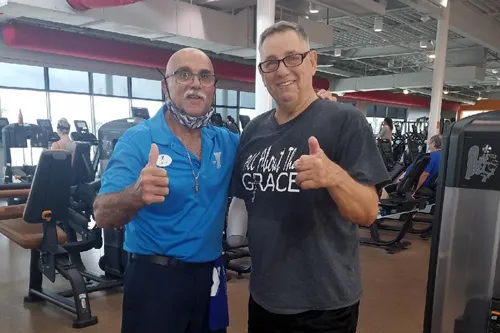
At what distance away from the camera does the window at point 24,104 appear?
953 centimetres

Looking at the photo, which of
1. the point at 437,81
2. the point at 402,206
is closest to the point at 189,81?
the point at 402,206

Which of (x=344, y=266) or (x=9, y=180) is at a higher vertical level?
(x=344, y=266)

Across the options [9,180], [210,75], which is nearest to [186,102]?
[210,75]

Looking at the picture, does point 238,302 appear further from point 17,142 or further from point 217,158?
point 17,142

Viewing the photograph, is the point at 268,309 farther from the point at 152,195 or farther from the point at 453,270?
the point at 453,270

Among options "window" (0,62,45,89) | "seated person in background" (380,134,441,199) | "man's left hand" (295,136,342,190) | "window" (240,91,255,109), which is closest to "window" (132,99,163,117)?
"window" (0,62,45,89)

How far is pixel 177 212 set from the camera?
1.50 meters

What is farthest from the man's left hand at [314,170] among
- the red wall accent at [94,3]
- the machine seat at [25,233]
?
the red wall accent at [94,3]

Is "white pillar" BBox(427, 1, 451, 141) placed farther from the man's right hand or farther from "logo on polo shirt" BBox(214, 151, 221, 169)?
the man's right hand

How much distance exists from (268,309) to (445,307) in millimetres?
963

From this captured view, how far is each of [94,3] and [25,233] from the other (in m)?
3.07

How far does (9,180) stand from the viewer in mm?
7102

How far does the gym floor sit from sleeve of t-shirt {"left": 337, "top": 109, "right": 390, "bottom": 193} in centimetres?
219

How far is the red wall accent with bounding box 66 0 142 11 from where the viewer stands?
5028 mm
